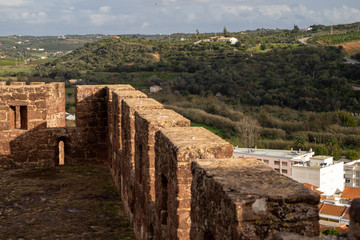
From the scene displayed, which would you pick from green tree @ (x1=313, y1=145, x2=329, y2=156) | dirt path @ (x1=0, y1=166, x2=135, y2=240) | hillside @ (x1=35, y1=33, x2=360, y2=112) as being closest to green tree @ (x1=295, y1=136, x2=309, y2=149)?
green tree @ (x1=313, y1=145, x2=329, y2=156)

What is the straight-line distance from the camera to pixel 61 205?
7441 mm

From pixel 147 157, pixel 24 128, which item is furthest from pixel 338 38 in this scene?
pixel 147 157

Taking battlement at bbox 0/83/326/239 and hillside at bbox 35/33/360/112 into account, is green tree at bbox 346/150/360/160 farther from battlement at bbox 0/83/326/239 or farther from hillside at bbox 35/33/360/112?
battlement at bbox 0/83/326/239

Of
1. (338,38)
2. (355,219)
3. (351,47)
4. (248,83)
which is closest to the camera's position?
(355,219)

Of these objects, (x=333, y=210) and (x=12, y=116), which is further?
(x=333, y=210)

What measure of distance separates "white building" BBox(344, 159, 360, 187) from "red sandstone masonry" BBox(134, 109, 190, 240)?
101ft

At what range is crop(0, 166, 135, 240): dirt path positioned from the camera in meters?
6.26

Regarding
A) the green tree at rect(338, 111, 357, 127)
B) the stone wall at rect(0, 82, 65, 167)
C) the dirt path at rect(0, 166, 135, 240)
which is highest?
the stone wall at rect(0, 82, 65, 167)

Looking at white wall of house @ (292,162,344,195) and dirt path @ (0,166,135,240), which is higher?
dirt path @ (0,166,135,240)

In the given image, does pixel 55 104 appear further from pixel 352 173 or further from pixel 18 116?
pixel 352 173

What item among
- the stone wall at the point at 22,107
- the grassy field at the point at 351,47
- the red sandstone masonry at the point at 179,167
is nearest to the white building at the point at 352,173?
the stone wall at the point at 22,107

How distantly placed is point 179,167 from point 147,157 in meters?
1.36

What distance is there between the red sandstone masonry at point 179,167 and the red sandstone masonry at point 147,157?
1.86 ft

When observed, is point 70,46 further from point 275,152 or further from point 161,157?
point 161,157
